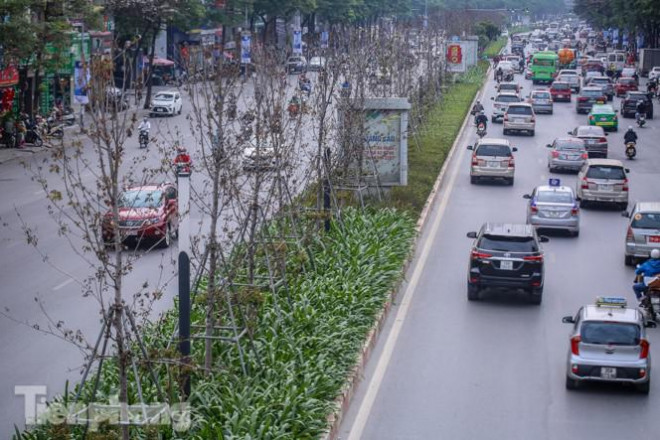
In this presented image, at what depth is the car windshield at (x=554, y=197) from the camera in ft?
110

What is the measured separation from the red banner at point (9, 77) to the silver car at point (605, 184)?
1120 inches

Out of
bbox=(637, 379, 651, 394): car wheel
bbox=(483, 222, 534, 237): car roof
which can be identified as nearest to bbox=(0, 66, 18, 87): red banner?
bbox=(483, 222, 534, 237): car roof

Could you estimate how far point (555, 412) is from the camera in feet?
61.1

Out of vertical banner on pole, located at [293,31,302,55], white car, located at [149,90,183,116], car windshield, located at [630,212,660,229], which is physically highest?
vertical banner on pole, located at [293,31,302,55]

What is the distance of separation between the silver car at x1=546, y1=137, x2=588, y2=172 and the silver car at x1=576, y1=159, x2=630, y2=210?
26.8 feet

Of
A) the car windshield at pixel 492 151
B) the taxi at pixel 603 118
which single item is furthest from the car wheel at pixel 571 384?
the taxi at pixel 603 118

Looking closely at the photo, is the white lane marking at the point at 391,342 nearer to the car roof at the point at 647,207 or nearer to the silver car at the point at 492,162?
the car roof at the point at 647,207

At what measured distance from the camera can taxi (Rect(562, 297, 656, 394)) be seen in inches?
755

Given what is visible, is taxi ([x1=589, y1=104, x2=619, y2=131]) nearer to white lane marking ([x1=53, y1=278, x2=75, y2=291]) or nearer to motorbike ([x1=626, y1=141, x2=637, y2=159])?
motorbike ([x1=626, y1=141, x2=637, y2=159])

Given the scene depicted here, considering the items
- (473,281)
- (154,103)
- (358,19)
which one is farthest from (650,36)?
(473,281)

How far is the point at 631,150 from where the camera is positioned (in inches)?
2063

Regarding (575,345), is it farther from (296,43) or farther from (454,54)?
(296,43)

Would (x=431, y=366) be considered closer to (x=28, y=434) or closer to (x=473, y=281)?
(x=473, y=281)

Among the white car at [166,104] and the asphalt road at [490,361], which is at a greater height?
the white car at [166,104]
